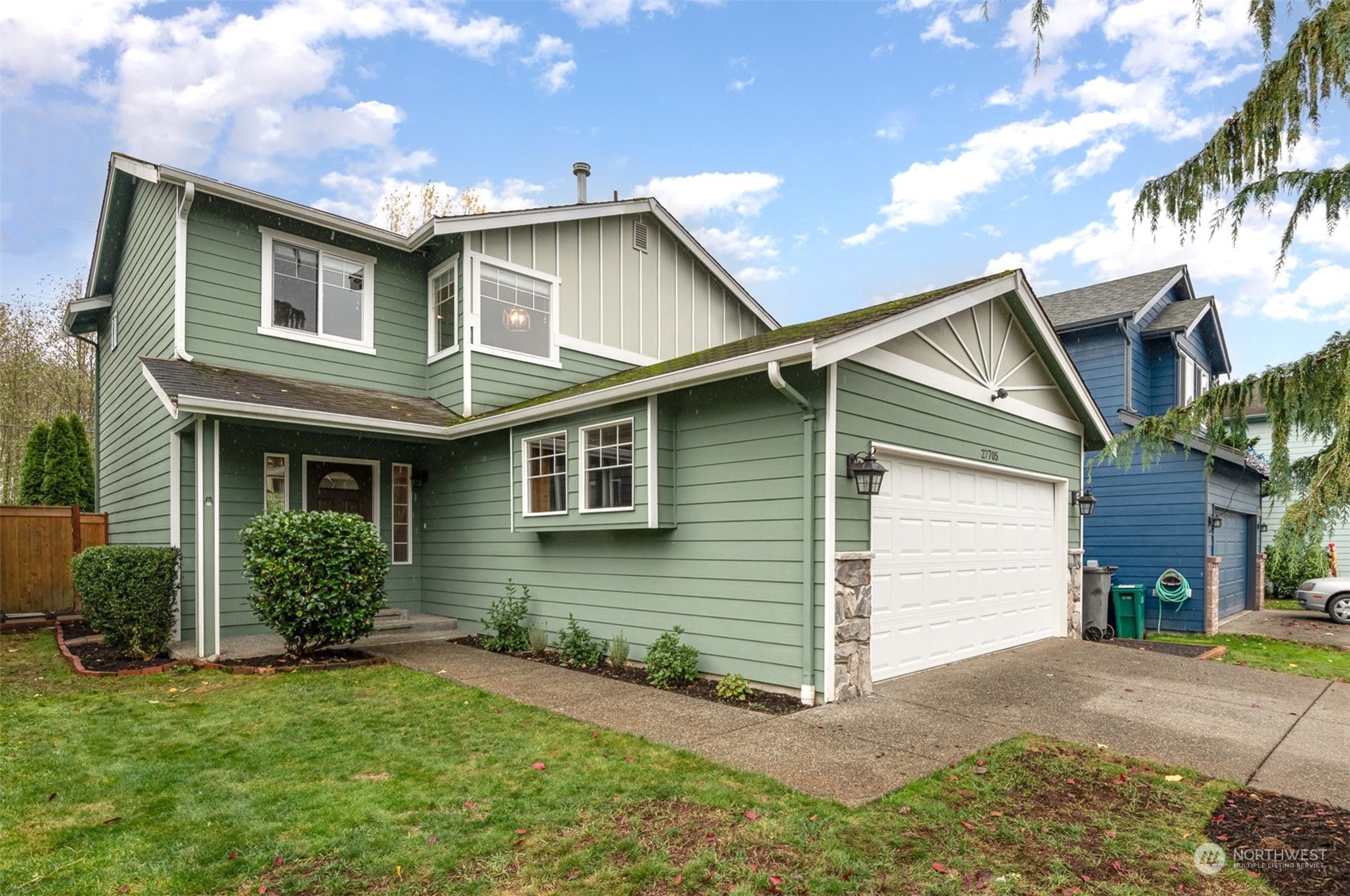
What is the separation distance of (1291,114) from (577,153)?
10.1 m

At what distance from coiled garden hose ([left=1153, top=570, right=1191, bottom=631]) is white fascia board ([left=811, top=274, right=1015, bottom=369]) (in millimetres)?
6639

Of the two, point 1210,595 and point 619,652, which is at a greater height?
point 619,652

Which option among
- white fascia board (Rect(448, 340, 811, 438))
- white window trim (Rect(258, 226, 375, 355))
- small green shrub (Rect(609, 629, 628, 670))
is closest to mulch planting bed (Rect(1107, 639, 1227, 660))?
small green shrub (Rect(609, 629, 628, 670))

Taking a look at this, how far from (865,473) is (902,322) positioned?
4.58ft

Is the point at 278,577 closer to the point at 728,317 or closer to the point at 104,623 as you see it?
the point at 104,623

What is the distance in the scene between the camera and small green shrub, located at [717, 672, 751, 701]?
5.84 metres

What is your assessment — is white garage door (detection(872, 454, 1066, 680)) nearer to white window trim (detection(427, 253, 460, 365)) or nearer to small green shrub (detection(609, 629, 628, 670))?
small green shrub (detection(609, 629, 628, 670))

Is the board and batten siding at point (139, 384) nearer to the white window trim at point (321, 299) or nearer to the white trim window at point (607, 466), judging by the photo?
the white window trim at point (321, 299)

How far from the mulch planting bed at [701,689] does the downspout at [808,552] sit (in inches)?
7.0

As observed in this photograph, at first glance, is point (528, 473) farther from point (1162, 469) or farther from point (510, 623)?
point (1162, 469)

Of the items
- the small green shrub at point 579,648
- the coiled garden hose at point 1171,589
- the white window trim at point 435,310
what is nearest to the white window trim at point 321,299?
the white window trim at point 435,310

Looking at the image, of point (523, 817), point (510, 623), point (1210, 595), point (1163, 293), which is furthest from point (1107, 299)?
point (523, 817)

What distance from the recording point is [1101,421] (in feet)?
32.2

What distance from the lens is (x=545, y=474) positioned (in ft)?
25.8
